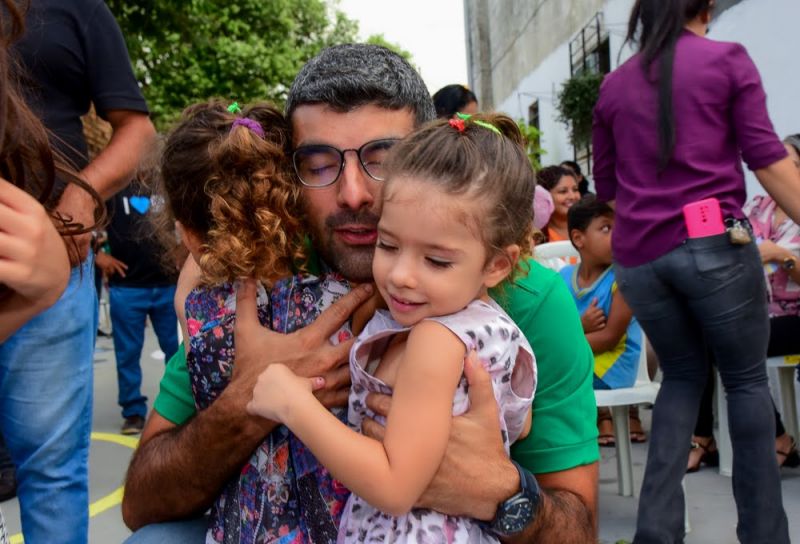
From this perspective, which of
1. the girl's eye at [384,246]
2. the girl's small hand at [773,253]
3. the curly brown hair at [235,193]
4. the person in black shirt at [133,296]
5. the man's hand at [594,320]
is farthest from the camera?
the person in black shirt at [133,296]

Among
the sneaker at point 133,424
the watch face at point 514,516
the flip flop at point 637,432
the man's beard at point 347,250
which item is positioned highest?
the man's beard at point 347,250

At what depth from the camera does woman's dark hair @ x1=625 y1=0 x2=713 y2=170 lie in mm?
2852

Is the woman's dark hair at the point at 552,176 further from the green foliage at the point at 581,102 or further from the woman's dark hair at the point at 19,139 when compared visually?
the woman's dark hair at the point at 19,139

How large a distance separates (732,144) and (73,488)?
8.07 feet

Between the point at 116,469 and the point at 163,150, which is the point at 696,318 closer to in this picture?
the point at 163,150

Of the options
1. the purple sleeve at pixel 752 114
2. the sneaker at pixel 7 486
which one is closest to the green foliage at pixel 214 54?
the sneaker at pixel 7 486

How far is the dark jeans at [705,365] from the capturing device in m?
Result: 2.77

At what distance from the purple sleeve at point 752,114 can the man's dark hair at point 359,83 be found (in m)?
1.37

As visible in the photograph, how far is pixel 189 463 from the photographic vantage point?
5.45 ft

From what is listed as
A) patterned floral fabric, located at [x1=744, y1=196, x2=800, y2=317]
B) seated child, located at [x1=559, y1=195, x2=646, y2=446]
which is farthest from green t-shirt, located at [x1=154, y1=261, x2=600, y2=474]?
patterned floral fabric, located at [x1=744, y1=196, x2=800, y2=317]

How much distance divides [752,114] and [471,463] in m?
1.87

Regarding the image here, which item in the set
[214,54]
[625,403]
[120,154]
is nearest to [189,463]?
[120,154]

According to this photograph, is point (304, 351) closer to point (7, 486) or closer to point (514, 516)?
point (514, 516)

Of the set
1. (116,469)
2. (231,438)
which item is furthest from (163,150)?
(116,469)
